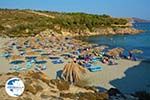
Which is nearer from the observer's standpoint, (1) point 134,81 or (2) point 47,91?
(2) point 47,91

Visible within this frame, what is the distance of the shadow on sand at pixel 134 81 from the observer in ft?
90.2

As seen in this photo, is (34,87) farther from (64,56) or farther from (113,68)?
(64,56)

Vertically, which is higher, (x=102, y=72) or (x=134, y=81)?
(x=102, y=72)

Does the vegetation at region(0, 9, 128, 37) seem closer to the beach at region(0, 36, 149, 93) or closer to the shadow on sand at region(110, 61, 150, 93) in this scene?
the beach at region(0, 36, 149, 93)

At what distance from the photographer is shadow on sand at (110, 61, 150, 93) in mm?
27484

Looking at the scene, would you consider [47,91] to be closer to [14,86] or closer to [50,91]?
[50,91]

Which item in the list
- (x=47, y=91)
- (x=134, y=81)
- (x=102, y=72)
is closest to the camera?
(x=47, y=91)

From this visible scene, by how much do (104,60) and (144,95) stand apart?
20.8 metres

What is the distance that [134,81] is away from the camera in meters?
30.7


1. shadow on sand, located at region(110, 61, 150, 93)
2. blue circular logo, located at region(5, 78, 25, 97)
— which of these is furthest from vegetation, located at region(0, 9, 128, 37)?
blue circular logo, located at region(5, 78, 25, 97)

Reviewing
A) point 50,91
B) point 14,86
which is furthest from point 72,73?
point 14,86

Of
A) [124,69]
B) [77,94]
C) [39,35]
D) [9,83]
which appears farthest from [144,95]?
[39,35]

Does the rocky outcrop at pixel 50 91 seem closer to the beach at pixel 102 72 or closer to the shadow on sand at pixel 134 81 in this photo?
the shadow on sand at pixel 134 81

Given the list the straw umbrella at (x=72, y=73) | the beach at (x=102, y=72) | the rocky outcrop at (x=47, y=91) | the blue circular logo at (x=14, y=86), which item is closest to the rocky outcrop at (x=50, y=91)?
the rocky outcrop at (x=47, y=91)
